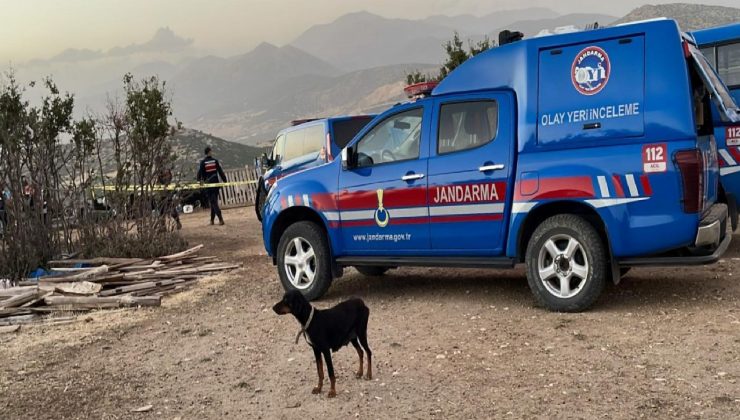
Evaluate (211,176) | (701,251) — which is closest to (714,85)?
(701,251)

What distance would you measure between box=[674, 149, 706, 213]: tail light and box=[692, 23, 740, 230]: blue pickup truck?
245 cm

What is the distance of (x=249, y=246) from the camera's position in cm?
1330

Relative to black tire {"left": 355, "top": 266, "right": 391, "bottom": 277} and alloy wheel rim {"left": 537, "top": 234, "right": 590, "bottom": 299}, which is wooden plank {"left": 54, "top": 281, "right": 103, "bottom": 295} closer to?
black tire {"left": 355, "top": 266, "right": 391, "bottom": 277}

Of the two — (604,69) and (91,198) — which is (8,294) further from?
(604,69)

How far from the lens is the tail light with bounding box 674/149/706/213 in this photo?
18.1 feet

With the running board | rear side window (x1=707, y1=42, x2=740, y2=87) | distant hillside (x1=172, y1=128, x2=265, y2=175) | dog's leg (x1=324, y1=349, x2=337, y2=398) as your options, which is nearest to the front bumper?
the running board

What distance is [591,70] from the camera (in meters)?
6.09

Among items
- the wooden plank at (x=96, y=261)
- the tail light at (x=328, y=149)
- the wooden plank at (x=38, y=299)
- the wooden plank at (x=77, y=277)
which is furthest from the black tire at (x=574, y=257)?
the wooden plank at (x=96, y=261)

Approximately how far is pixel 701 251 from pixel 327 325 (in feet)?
11.5

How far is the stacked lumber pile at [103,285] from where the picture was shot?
8172mm

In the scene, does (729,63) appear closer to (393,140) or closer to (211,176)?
(393,140)

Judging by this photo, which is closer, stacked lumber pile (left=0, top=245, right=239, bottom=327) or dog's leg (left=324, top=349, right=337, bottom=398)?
dog's leg (left=324, top=349, right=337, bottom=398)

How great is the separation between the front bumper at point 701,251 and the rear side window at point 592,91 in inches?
38.0

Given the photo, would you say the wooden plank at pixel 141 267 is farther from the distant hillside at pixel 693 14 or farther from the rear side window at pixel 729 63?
the distant hillside at pixel 693 14
